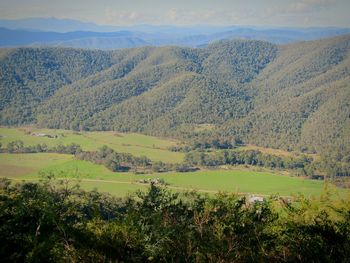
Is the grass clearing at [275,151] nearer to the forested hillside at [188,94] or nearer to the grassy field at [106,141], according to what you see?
the forested hillside at [188,94]

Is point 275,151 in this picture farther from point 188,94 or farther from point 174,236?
point 174,236

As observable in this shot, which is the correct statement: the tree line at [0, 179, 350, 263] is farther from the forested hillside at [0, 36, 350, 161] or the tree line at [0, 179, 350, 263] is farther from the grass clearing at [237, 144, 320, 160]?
the forested hillside at [0, 36, 350, 161]

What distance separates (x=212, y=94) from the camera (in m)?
129

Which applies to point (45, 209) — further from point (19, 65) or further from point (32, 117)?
point (19, 65)

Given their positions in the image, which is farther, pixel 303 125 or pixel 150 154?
pixel 303 125

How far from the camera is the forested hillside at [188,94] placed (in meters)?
104

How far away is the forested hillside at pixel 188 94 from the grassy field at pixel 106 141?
285 inches

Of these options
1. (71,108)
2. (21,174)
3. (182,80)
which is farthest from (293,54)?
(21,174)

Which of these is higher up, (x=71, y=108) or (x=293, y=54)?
(x=293, y=54)

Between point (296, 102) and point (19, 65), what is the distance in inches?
3946

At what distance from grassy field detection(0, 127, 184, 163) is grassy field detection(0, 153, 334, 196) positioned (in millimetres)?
10428

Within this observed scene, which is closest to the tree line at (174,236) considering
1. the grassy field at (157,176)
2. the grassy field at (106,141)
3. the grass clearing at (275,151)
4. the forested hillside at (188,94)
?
the grassy field at (157,176)

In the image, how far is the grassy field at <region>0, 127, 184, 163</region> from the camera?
272 ft

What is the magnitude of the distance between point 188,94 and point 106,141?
143ft
